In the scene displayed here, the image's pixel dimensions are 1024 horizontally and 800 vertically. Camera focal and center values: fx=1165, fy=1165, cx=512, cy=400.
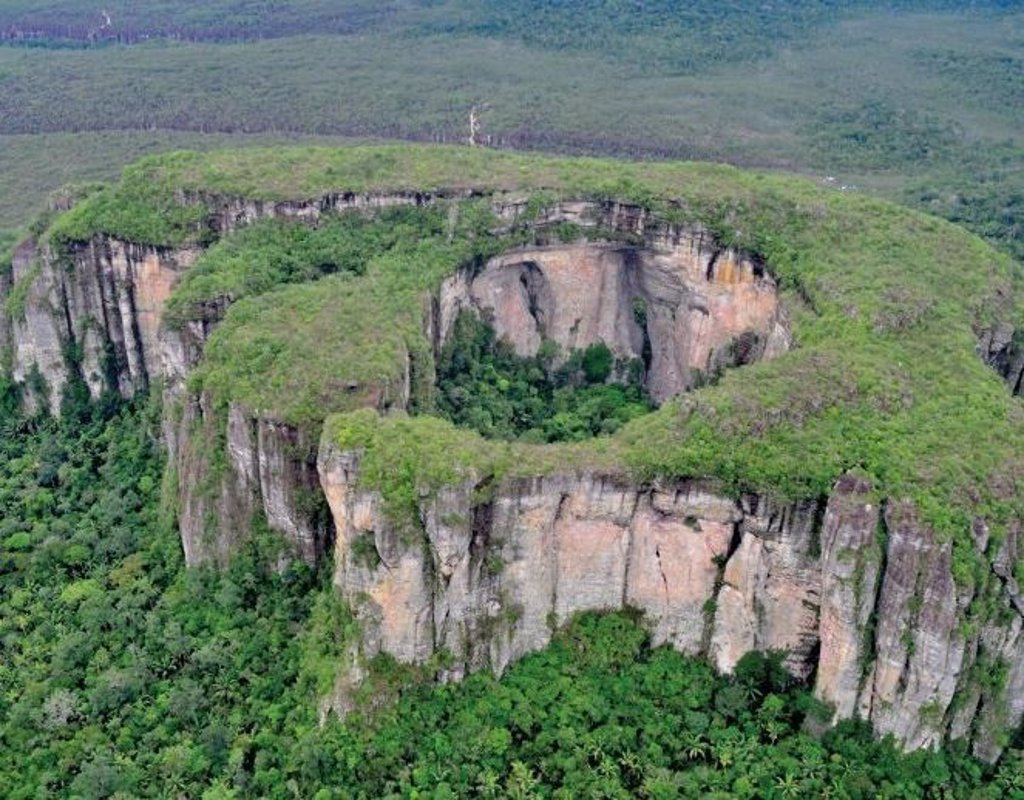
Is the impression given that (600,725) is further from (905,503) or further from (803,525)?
(905,503)

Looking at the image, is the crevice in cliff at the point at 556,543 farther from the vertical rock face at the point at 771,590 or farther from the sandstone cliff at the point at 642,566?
the vertical rock face at the point at 771,590

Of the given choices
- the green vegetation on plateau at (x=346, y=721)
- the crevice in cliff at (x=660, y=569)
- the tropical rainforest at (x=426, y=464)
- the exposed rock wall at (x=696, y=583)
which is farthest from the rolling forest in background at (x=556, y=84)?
the green vegetation on plateau at (x=346, y=721)

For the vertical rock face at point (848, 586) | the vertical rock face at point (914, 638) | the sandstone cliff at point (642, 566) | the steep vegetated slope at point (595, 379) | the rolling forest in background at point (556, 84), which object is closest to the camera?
the vertical rock face at point (914, 638)

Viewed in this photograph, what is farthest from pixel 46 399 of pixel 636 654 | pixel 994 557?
pixel 994 557

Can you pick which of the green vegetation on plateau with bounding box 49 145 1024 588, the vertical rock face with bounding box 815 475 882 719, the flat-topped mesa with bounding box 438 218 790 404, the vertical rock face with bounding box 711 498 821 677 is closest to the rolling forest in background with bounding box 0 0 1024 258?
the green vegetation on plateau with bounding box 49 145 1024 588

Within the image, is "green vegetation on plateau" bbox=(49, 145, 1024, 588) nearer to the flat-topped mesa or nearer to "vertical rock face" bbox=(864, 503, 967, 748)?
"vertical rock face" bbox=(864, 503, 967, 748)

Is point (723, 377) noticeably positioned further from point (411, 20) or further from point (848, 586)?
point (411, 20)

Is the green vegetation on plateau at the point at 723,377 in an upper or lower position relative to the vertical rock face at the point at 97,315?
upper

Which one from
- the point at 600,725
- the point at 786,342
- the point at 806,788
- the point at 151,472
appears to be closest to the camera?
the point at 806,788
